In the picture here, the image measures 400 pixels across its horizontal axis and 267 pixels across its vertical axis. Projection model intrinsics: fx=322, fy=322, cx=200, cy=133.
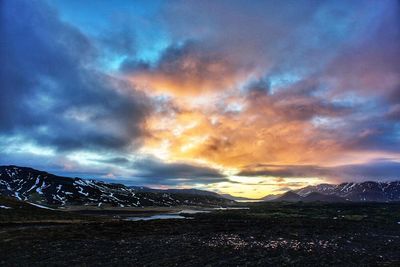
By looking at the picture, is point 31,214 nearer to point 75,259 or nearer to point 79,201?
point 75,259

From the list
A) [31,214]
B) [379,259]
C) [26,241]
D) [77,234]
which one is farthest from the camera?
[31,214]

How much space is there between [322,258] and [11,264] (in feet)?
104

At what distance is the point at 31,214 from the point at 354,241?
79.4 m

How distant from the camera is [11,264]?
31.9 meters

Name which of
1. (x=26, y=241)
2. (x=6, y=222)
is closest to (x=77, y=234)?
(x=26, y=241)

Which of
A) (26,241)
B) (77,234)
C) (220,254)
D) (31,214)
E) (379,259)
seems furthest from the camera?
(31,214)

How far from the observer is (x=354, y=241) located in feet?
157

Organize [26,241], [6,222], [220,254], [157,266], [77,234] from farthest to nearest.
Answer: [6,222]
[77,234]
[26,241]
[220,254]
[157,266]

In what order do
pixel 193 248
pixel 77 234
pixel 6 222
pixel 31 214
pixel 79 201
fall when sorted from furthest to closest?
1. pixel 79 201
2. pixel 31 214
3. pixel 6 222
4. pixel 77 234
5. pixel 193 248

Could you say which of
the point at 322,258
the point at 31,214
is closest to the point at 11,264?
the point at 322,258

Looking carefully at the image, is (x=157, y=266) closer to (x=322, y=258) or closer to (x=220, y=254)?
(x=220, y=254)

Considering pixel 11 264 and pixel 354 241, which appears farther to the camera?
pixel 354 241

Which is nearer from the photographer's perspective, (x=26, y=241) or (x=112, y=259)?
(x=112, y=259)

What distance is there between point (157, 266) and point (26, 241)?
82.7 ft
